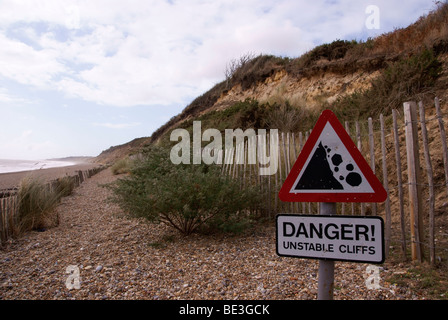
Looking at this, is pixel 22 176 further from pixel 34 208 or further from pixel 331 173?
pixel 331 173

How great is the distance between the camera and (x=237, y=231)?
5.39 meters

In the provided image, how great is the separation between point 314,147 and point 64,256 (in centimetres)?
424

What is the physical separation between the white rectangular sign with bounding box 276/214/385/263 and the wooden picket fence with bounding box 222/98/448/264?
92.3 inches

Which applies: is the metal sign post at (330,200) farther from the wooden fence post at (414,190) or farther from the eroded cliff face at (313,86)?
the eroded cliff face at (313,86)

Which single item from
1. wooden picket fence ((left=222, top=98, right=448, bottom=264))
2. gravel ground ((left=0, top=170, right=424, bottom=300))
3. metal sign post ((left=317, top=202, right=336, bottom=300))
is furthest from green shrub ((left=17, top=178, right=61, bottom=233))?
metal sign post ((left=317, top=202, right=336, bottom=300))

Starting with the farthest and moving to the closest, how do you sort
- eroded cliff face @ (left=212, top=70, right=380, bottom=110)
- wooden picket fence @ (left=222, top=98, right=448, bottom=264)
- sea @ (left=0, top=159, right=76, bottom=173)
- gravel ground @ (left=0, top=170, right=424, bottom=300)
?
sea @ (left=0, top=159, right=76, bottom=173) → eroded cliff face @ (left=212, top=70, right=380, bottom=110) → wooden picket fence @ (left=222, top=98, right=448, bottom=264) → gravel ground @ (left=0, top=170, right=424, bottom=300)

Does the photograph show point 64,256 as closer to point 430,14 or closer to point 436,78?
point 436,78

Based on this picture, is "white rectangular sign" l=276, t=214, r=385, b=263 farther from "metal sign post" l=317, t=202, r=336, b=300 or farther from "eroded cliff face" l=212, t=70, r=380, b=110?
"eroded cliff face" l=212, t=70, r=380, b=110

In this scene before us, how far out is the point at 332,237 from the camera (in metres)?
1.85

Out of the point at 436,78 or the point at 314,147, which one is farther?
the point at 436,78

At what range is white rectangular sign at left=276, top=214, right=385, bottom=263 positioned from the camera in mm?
1776

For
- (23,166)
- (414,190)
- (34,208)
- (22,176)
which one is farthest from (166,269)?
(23,166)

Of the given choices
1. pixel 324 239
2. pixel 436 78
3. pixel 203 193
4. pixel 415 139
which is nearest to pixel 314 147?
pixel 324 239

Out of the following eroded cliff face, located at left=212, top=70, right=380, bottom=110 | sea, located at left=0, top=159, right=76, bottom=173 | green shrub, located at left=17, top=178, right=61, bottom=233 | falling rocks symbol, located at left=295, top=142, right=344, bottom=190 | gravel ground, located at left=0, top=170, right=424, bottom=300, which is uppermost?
eroded cliff face, located at left=212, top=70, right=380, bottom=110
